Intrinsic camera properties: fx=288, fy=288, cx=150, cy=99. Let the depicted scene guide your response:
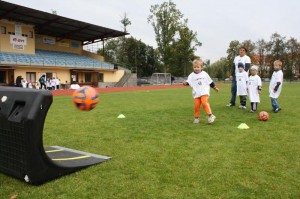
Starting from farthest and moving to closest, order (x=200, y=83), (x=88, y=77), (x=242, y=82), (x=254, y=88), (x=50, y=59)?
(x=88, y=77)
(x=50, y=59)
(x=242, y=82)
(x=254, y=88)
(x=200, y=83)

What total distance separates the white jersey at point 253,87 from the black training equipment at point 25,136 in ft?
26.0

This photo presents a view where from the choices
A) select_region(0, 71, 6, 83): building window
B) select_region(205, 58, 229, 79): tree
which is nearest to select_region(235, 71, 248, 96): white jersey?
select_region(0, 71, 6, 83): building window

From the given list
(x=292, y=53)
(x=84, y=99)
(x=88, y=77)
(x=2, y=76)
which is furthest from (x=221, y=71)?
(x=84, y=99)

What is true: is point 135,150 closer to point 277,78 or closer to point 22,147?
point 22,147

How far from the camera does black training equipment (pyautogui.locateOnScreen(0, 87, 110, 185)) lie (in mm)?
3178

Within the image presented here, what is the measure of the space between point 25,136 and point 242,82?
9155mm

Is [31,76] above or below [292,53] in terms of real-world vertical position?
below

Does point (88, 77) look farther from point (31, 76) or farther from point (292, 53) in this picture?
point (292, 53)

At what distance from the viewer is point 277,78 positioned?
9.91m

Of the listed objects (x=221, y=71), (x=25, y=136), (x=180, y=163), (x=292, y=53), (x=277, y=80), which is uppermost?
(x=292, y=53)

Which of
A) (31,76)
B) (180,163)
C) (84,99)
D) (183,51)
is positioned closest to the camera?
(180,163)

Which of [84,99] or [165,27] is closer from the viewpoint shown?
[84,99]

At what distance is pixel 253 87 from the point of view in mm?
10156

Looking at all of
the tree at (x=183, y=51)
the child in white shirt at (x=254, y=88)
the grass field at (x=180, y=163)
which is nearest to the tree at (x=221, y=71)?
the tree at (x=183, y=51)
